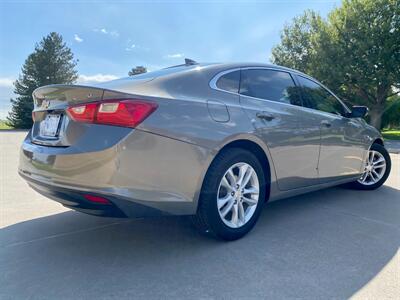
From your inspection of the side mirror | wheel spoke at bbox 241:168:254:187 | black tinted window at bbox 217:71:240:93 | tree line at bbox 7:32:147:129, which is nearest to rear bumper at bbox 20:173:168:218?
wheel spoke at bbox 241:168:254:187

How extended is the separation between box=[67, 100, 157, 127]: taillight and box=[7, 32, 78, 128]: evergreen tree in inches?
1380

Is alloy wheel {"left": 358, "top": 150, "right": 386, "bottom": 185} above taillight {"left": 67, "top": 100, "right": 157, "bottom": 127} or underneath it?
underneath

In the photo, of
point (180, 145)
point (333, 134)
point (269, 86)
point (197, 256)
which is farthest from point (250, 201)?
point (333, 134)

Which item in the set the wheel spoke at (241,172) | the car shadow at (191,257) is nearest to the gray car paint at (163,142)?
the wheel spoke at (241,172)

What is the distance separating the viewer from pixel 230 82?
2.89 m

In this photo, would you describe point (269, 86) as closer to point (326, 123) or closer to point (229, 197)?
point (326, 123)

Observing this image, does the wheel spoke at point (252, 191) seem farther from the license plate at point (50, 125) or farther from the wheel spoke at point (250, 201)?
the license plate at point (50, 125)

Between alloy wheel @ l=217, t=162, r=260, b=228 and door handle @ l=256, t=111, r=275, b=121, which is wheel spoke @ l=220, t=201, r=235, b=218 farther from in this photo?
door handle @ l=256, t=111, r=275, b=121

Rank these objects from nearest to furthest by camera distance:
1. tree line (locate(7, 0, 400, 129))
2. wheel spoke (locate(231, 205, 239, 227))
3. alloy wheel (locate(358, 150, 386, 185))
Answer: wheel spoke (locate(231, 205, 239, 227)) < alloy wheel (locate(358, 150, 386, 185)) < tree line (locate(7, 0, 400, 129))

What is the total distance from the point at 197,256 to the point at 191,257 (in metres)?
0.05

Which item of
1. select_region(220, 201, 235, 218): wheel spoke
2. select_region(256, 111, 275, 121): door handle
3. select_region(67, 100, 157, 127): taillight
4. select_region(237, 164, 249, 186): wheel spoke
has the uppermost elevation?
select_region(256, 111, 275, 121): door handle

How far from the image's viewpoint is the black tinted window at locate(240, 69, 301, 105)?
9.96 feet

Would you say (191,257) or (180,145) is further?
(191,257)

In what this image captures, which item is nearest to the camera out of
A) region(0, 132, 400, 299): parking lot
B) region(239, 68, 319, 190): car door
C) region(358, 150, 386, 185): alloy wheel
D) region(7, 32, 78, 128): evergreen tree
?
region(0, 132, 400, 299): parking lot
